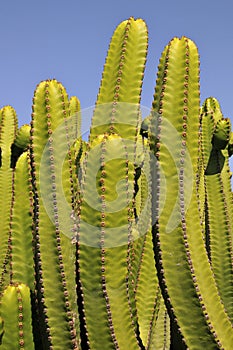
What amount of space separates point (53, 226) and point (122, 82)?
990mm

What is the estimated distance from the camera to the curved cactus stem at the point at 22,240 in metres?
3.22

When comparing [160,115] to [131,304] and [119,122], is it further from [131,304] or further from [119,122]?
[131,304]

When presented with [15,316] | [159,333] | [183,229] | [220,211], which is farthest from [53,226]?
[220,211]

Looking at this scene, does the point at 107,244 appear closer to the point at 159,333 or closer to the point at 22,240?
the point at 22,240

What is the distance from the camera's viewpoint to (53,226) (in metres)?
2.78

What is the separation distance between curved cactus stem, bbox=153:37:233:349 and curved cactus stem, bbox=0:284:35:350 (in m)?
0.77

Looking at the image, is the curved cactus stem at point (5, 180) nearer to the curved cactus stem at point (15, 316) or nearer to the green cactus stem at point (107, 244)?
the curved cactus stem at point (15, 316)

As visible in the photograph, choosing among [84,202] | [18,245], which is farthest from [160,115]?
[18,245]

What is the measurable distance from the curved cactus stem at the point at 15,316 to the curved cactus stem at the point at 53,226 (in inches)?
3.7

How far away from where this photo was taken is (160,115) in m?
2.72

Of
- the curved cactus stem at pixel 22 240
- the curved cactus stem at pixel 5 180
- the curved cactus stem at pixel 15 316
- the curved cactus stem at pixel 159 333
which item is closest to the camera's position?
the curved cactus stem at pixel 15 316

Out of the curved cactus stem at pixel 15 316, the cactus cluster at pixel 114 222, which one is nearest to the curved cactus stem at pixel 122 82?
the cactus cluster at pixel 114 222

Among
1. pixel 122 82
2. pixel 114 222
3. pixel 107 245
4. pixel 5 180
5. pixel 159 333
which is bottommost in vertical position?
pixel 159 333

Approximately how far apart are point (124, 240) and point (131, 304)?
445 mm
